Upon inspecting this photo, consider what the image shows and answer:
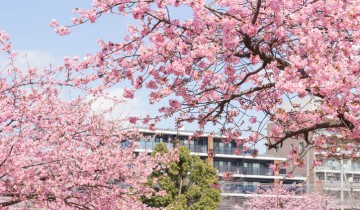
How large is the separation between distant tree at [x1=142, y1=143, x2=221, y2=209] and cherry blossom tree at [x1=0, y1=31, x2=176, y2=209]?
1890cm

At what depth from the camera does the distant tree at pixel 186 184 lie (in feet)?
112

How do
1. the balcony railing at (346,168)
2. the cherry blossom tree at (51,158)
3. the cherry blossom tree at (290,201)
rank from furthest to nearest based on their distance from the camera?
1. the balcony railing at (346,168)
2. the cherry blossom tree at (290,201)
3. the cherry blossom tree at (51,158)

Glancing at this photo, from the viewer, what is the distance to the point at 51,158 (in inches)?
484

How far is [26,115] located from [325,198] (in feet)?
126

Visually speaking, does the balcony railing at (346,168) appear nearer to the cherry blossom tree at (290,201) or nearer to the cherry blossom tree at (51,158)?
the cherry blossom tree at (290,201)

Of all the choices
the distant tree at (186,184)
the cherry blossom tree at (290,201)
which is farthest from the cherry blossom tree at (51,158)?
the cherry blossom tree at (290,201)

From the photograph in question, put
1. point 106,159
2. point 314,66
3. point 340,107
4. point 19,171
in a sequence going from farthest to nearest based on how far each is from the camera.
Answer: point 106,159 → point 19,171 → point 340,107 → point 314,66

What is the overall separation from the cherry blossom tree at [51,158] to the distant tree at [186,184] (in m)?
18.9

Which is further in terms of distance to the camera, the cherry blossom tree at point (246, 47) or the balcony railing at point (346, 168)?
the balcony railing at point (346, 168)

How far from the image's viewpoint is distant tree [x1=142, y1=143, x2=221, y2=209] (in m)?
34.2

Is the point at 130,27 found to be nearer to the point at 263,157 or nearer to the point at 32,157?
the point at 32,157

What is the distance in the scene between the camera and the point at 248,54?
25.9 ft

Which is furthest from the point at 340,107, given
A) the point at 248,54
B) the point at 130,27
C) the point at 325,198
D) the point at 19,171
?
the point at 325,198

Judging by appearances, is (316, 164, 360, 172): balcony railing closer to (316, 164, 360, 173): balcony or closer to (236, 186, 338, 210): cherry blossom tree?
(316, 164, 360, 173): balcony
